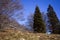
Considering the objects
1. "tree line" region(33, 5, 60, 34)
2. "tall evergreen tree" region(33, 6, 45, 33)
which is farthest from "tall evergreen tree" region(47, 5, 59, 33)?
"tall evergreen tree" region(33, 6, 45, 33)

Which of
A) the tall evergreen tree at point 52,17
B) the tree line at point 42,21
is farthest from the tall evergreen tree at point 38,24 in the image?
the tall evergreen tree at point 52,17

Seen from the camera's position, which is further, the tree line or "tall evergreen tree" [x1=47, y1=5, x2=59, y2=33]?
"tall evergreen tree" [x1=47, y1=5, x2=59, y2=33]

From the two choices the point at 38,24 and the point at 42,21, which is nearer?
the point at 38,24

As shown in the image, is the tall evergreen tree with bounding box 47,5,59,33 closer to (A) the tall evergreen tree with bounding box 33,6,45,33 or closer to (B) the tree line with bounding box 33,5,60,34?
(B) the tree line with bounding box 33,5,60,34

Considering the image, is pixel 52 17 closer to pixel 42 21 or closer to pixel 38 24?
pixel 42 21

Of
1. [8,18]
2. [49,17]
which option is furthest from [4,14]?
[49,17]

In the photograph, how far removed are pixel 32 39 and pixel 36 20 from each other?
893 inches

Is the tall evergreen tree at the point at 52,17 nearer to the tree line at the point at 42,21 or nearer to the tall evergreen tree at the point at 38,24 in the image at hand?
the tree line at the point at 42,21

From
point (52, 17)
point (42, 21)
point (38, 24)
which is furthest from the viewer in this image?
point (52, 17)

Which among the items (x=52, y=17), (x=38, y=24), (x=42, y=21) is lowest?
(x=38, y=24)

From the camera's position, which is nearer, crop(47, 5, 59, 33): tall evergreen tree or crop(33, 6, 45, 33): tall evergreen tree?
crop(33, 6, 45, 33): tall evergreen tree

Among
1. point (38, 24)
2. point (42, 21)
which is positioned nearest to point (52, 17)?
point (42, 21)

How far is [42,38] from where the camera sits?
44.3ft

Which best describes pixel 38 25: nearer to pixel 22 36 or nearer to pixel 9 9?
pixel 9 9
